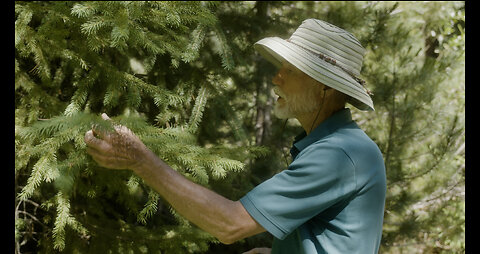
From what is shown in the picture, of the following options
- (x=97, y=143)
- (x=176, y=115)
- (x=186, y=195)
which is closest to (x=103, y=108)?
(x=176, y=115)

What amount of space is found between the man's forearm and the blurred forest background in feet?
1.20

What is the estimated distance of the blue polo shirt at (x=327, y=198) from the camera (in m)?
2.01

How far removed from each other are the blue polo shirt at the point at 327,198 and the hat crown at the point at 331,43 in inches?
15.0

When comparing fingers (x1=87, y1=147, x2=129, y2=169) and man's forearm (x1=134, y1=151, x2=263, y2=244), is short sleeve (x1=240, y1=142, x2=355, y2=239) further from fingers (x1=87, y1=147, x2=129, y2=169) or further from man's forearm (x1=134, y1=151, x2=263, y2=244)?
fingers (x1=87, y1=147, x2=129, y2=169)

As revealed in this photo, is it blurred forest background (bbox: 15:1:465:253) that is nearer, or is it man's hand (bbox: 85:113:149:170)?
man's hand (bbox: 85:113:149:170)

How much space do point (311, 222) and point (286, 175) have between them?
306 millimetres

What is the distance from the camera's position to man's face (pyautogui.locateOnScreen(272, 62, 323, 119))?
249 cm

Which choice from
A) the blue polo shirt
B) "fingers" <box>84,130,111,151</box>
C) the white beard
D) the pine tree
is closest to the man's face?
the white beard

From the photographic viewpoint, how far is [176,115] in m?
3.14

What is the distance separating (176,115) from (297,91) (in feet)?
3.17

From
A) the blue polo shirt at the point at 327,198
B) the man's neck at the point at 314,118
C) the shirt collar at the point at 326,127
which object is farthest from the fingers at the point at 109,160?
the man's neck at the point at 314,118

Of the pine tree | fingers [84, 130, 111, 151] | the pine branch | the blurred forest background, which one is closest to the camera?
fingers [84, 130, 111, 151]
